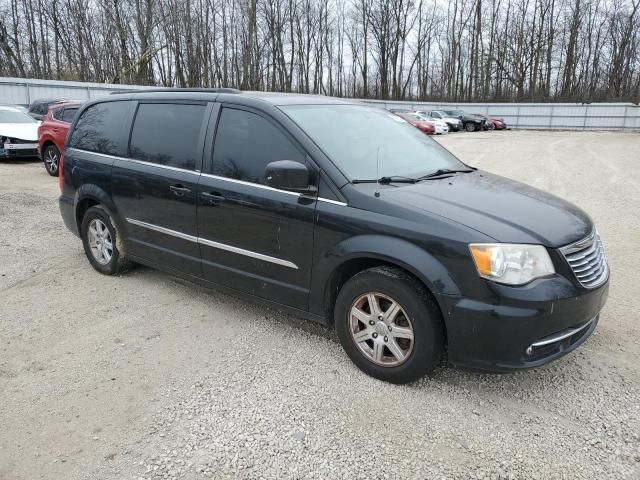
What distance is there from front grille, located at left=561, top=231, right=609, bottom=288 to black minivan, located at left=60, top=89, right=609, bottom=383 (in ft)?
0.04

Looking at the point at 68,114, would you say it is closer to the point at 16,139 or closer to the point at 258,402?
the point at 16,139

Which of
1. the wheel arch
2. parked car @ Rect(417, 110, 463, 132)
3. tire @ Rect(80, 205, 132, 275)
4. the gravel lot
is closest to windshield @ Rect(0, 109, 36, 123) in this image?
the wheel arch

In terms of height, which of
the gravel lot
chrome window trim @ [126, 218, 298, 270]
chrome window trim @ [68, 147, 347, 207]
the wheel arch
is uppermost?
chrome window trim @ [68, 147, 347, 207]

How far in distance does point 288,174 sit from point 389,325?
45.4 inches

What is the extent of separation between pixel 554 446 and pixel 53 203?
863 cm

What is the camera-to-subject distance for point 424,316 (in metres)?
2.97

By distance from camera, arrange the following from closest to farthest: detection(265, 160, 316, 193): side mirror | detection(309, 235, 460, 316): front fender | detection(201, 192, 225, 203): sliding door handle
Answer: detection(309, 235, 460, 316): front fender
detection(265, 160, 316, 193): side mirror
detection(201, 192, 225, 203): sliding door handle

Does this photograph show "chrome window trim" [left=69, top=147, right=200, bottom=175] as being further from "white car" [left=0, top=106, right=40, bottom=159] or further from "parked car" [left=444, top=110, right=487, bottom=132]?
"parked car" [left=444, top=110, right=487, bottom=132]

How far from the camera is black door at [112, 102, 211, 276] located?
4.14m

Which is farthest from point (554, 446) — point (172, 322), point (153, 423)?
point (172, 322)

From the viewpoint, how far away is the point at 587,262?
3.12m

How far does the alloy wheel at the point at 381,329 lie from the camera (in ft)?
10.3

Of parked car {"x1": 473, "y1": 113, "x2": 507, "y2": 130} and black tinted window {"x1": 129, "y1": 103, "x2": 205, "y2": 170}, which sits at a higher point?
black tinted window {"x1": 129, "y1": 103, "x2": 205, "y2": 170}

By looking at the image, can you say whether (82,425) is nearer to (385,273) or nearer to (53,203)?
(385,273)
